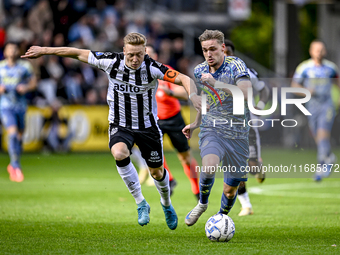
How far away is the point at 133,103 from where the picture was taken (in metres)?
6.60

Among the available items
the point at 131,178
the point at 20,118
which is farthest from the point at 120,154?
the point at 20,118

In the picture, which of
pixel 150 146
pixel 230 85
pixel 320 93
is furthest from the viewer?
pixel 320 93

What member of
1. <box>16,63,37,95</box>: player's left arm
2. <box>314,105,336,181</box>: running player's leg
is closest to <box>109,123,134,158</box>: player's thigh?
<box>16,63,37,95</box>: player's left arm

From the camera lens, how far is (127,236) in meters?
6.13

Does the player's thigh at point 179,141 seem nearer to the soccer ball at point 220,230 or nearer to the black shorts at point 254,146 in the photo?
the black shorts at point 254,146

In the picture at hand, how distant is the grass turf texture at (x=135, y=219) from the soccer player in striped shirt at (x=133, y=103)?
57 centimetres

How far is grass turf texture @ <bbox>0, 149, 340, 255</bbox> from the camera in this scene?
5.54 meters

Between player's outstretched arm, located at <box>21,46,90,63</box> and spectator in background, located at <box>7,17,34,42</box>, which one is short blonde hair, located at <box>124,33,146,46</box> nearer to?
player's outstretched arm, located at <box>21,46,90,63</box>

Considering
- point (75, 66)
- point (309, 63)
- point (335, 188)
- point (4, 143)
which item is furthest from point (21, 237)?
point (75, 66)

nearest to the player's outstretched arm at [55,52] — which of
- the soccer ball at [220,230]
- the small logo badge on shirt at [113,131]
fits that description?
→ the small logo badge on shirt at [113,131]

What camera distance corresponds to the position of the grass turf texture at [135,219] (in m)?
5.54

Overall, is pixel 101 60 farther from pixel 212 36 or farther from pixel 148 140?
pixel 212 36

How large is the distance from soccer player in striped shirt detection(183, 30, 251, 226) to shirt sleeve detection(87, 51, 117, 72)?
0.96 metres

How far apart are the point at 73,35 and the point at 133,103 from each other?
13.4 meters
